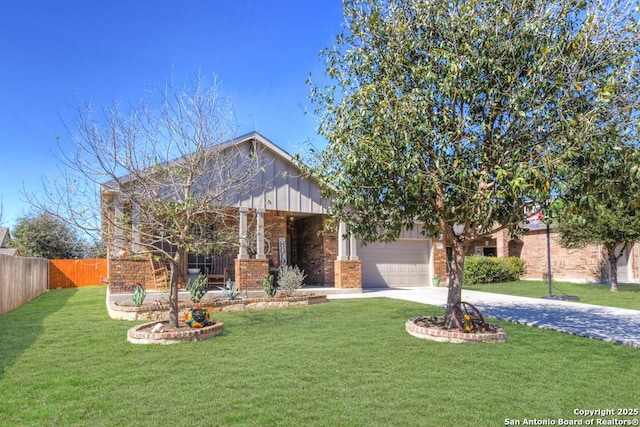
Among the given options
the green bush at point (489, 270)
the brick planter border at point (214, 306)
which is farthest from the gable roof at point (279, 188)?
the green bush at point (489, 270)

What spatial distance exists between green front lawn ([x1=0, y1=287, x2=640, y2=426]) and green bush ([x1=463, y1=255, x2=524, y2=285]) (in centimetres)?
1325

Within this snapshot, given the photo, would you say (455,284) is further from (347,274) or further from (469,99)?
(347,274)

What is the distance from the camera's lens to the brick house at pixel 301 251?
43.4ft

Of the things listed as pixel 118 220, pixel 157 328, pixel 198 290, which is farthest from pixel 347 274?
pixel 118 220

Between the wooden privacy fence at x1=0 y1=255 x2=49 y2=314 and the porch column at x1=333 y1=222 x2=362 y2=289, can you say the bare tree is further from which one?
the porch column at x1=333 y1=222 x2=362 y2=289

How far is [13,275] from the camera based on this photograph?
1267cm

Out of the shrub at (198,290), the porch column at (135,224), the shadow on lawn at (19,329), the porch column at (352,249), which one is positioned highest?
the porch column at (135,224)

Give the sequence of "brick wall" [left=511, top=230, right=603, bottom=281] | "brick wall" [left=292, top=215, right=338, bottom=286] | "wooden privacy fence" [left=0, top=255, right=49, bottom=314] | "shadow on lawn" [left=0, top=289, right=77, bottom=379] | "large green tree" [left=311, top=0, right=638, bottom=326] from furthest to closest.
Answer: "brick wall" [left=511, top=230, right=603, bottom=281] < "brick wall" [left=292, top=215, right=338, bottom=286] < "wooden privacy fence" [left=0, top=255, right=49, bottom=314] < "shadow on lawn" [left=0, top=289, right=77, bottom=379] < "large green tree" [left=311, top=0, right=638, bottom=326]

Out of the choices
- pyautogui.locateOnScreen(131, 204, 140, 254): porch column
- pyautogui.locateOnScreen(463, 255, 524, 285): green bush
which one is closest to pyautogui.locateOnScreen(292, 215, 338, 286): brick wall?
pyautogui.locateOnScreen(131, 204, 140, 254): porch column

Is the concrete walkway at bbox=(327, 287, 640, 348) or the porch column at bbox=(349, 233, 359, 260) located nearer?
the concrete walkway at bbox=(327, 287, 640, 348)

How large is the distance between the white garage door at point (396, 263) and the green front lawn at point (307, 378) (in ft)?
30.4

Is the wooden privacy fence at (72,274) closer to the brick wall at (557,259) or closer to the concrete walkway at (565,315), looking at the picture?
the concrete walkway at (565,315)

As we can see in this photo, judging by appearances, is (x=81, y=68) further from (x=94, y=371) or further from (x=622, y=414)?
(x=622, y=414)

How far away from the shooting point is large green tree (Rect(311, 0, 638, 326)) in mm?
6301
